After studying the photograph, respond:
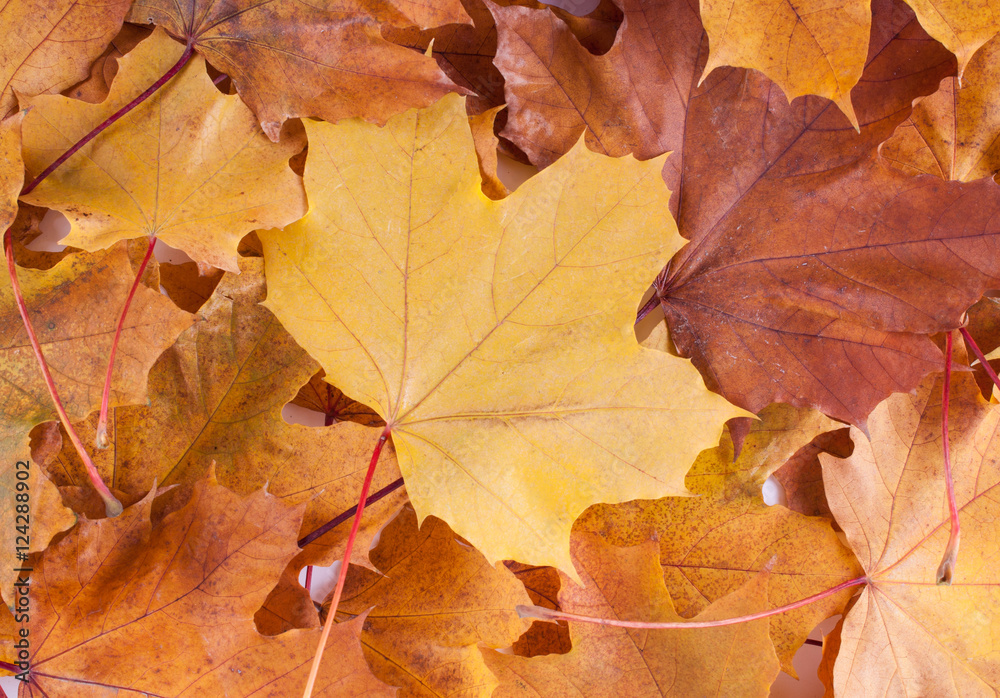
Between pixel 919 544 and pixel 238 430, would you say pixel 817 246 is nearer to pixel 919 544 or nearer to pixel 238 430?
pixel 919 544

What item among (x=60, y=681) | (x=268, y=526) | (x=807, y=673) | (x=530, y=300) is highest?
(x=530, y=300)

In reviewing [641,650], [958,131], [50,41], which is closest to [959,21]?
[958,131]

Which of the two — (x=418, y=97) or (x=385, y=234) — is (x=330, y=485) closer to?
(x=385, y=234)

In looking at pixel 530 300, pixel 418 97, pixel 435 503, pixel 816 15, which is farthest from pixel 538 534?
pixel 816 15

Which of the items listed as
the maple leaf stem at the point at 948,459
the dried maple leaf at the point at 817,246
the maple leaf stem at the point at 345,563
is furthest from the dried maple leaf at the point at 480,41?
the maple leaf stem at the point at 948,459

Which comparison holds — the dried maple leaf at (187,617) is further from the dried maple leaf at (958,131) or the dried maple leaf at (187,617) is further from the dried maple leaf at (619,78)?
the dried maple leaf at (958,131)

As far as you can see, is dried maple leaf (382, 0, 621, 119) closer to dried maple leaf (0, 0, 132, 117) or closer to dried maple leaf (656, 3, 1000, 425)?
dried maple leaf (656, 3, 1000, 425)
